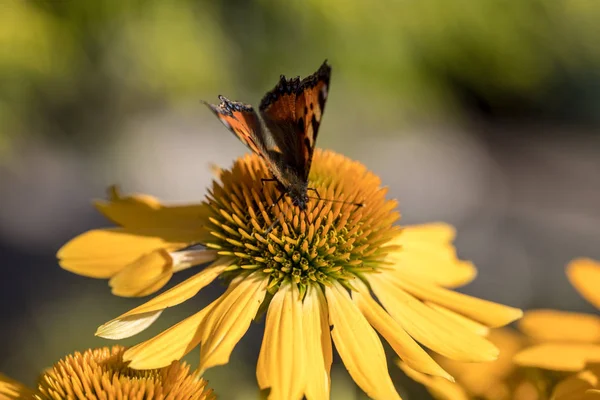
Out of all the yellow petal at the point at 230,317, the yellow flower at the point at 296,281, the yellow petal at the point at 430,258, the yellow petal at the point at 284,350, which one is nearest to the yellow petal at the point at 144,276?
the yellow flower at the point at 296,281

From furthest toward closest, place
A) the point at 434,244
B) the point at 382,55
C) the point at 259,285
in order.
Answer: the point at 382,55 < the point at 434,244 < the point at 259,285

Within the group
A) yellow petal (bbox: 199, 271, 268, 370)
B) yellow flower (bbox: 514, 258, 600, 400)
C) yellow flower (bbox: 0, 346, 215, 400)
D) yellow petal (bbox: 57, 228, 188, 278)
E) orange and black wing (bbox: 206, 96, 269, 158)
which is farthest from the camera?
yellow petal (bbox: 57, 228, 188, 278)

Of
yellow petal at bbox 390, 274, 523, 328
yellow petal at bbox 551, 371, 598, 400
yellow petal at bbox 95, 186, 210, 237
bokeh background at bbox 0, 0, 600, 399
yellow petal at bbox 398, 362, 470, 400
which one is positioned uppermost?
bokeh background at bbox 0, 0, 600, 399

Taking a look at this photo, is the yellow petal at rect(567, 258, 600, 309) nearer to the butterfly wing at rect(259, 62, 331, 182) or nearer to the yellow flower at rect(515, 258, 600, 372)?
the yellow flower at rect(515, 258, 600, 372)

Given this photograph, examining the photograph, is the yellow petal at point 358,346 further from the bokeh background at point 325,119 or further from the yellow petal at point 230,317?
the bokeh background at point 325,119

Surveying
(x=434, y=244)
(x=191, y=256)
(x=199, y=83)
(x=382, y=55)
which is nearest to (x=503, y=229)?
(x=382, y=55)

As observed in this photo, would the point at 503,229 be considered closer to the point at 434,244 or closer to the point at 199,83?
the point at 199,83

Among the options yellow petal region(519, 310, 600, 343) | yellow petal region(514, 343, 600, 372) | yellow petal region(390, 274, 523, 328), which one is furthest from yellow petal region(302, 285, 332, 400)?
yellow petal region(519, 310, 600, 343)
